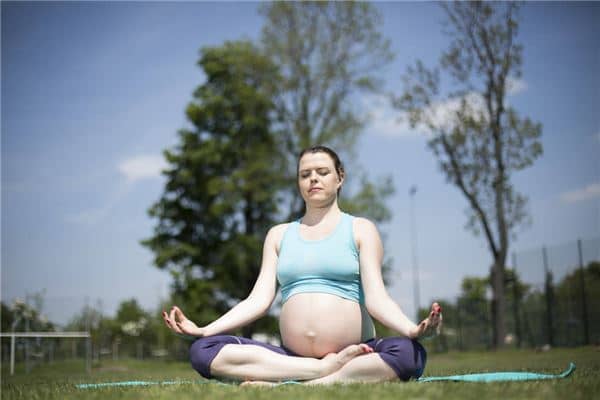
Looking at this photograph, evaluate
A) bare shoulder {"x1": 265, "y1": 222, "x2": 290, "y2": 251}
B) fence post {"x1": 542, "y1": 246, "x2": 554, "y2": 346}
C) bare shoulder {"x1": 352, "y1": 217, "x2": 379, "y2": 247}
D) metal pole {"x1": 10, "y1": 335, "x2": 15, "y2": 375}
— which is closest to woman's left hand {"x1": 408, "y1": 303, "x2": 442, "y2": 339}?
bare shoulder {"x1": 352, "y1": 217, "x2": 379, "y2": 247}

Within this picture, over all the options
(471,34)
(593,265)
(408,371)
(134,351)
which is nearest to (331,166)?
(408,371)

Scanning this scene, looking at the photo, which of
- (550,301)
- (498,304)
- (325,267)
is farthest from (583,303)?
(325,267)

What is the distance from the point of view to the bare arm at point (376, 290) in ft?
13.0

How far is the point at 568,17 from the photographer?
1404 centimetres

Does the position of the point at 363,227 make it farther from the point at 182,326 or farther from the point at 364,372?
the point at 182,326

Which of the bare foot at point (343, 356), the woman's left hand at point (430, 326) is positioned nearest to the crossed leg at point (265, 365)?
the bare foot at point (343, 356)

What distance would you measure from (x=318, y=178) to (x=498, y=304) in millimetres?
16128

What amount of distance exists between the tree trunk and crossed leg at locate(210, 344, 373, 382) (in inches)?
642

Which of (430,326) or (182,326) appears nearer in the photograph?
(430,326)

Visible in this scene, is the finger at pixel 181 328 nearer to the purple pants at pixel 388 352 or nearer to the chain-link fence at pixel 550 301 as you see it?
the purple pants at pixel 388 352

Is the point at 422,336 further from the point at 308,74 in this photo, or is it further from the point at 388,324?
the point at 308,74

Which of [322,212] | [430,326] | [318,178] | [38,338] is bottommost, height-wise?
[38,338]

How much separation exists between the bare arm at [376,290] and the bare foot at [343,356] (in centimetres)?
29

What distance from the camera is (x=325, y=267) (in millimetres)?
4363
